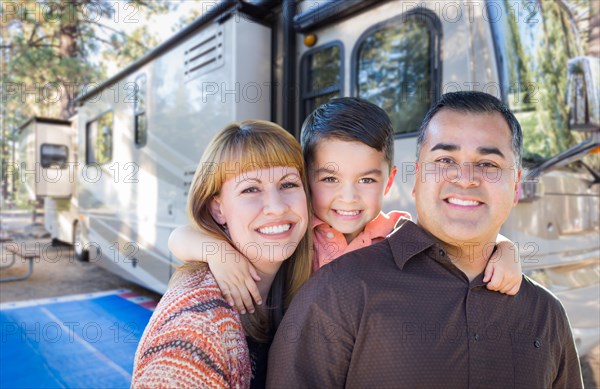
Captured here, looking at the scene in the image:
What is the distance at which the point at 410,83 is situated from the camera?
3.03m

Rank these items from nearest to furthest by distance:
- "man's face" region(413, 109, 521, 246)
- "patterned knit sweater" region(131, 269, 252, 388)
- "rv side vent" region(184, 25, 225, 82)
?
"patterned knit sweater" region(131, 269, 252, 388)
"man's face" region(413, 109, 521, 246)
"rv side vent" region(184, 25, 225, 82)

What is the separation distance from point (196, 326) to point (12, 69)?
14936mm

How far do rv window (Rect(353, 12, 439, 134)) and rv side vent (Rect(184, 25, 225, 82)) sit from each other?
135cm

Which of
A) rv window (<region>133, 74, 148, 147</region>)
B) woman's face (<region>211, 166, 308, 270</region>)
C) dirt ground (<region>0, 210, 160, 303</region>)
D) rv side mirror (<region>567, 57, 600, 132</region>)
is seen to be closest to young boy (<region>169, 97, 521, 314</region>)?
woman's face (<region>211, 166, 308, 270</region>)

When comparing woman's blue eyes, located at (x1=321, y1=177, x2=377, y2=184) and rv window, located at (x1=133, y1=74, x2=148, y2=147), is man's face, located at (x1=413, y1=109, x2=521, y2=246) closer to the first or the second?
woman's blue eyes, located at (x1=321, y1=177, x2=377, y2=184)

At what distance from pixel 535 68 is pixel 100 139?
247 inches

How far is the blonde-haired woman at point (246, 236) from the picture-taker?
4.26 ft

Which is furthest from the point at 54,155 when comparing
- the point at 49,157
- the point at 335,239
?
the point at 335,239

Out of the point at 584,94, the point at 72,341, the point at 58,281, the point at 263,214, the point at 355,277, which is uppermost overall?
the point at 584,94

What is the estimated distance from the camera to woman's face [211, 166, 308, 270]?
1610 mm

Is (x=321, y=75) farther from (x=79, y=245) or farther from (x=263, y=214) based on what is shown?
(x=79, y=245)

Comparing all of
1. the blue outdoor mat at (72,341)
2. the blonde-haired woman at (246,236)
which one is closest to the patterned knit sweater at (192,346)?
the blonde-haired woman at (246,236)

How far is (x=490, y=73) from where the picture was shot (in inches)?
106

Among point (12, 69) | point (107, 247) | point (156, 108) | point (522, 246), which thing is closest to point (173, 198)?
point (156, 108)
